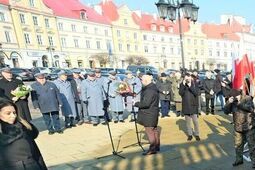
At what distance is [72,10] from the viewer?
175 feet

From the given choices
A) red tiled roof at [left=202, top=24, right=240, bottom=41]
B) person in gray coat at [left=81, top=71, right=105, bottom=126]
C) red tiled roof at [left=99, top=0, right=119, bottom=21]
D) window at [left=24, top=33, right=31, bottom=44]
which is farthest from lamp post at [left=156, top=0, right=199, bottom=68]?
red tiled roof at [left=202, top=24, right=240, bottom=41]

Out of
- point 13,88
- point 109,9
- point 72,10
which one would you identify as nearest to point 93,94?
point 13,88

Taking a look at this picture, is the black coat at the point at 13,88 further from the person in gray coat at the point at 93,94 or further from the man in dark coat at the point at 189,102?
the man in dark coat at the point at 189,102

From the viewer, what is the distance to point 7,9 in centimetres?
4194

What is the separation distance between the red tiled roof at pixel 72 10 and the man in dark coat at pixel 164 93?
137ft

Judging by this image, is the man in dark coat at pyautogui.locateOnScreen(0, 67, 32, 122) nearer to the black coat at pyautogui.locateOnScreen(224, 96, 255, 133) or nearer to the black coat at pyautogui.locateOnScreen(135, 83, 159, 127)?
the black coat at pyautogui.locateOnScreen(135, 83, 159, 127)

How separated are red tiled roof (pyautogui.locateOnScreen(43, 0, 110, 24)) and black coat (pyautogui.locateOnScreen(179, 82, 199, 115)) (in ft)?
150

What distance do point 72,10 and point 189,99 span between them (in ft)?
163

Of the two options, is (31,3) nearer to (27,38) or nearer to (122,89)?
(27,38)

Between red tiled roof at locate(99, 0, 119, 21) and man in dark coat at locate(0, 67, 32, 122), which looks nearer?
man in dark coat at locate(0, 67, 32, 122)

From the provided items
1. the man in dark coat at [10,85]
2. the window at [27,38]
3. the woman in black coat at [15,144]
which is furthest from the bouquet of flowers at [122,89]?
the window at [27,38]

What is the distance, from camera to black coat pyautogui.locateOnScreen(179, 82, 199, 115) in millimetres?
7070

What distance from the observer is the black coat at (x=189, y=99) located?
7070mm

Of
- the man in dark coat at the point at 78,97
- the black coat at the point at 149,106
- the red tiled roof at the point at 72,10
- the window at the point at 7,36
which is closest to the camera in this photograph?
the black coat at the point at 149,106
